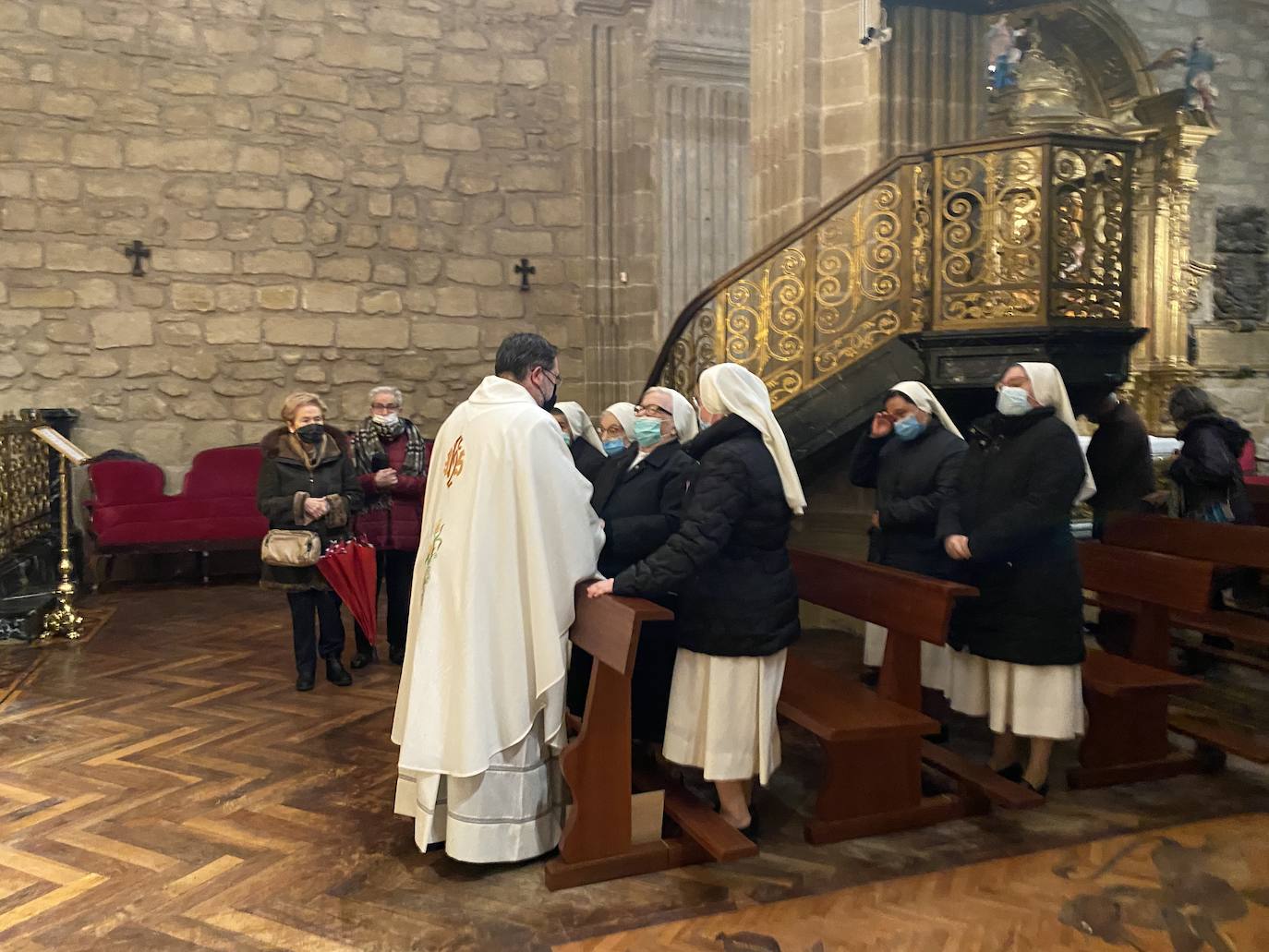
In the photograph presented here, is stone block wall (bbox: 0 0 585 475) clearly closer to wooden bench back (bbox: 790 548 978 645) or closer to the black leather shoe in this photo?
wooden bench back (bbox: 790 548 978 645)

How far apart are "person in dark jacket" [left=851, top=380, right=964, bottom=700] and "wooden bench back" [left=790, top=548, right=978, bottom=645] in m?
0.39

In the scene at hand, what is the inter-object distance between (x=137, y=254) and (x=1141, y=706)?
28.1ft

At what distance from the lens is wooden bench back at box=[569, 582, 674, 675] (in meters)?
2.93

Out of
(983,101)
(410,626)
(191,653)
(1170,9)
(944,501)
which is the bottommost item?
(191,653)

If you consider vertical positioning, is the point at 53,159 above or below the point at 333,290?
above

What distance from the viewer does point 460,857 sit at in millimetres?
3064

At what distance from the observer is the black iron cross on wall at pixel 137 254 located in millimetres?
8922

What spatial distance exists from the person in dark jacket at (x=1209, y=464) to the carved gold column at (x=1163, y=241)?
430cm

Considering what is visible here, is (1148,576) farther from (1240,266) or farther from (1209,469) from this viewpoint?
(1240,266)

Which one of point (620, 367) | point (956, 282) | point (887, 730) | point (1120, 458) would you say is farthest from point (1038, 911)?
point (620, 367)

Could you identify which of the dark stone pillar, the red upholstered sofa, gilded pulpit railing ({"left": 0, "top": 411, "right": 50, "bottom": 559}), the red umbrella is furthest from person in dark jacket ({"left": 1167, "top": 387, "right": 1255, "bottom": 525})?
gilded pulpit railing ({"left": 0, "top": 411, "right": 50, "bottom": 559})

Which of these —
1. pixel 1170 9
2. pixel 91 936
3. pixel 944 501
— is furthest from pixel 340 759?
pixel 1170 9

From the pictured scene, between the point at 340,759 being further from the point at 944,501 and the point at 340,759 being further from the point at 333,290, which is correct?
the point at 333,290

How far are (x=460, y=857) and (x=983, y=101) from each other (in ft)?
20.6
